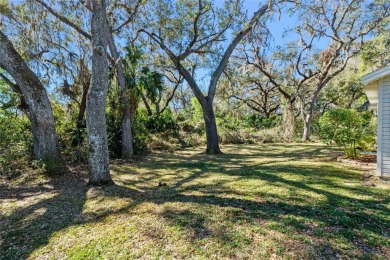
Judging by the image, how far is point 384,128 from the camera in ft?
14.9

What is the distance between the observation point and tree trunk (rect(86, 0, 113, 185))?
4.23 meters

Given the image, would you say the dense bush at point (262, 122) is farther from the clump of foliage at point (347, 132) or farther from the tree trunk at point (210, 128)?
the clump of foliage at point (347, 132)

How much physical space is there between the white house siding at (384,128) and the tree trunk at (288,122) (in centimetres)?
867

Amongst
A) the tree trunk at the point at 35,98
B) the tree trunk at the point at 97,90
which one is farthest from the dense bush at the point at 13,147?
the tree trunk at the point at 97,90

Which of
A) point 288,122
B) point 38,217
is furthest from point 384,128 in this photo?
point 288,122

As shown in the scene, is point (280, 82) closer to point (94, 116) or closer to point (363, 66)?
point (363, 66)

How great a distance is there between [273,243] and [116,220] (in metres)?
1.97

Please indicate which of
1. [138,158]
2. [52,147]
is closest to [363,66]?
[138,158]

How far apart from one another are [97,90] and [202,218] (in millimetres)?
2967

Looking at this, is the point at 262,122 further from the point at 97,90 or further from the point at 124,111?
the point at 97,90

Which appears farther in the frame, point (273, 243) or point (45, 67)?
Answer: point (45, 67)

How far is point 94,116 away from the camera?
429 cm

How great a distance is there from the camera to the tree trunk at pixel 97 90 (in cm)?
423

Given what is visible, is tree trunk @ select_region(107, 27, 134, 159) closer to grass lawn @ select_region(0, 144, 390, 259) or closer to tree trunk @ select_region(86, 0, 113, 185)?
grass lawn @ select_region(0, 144, 390, 259)
